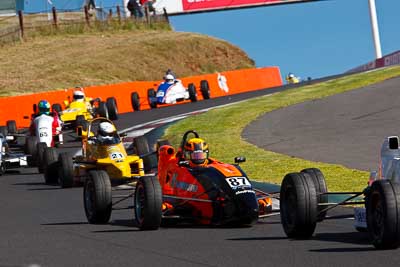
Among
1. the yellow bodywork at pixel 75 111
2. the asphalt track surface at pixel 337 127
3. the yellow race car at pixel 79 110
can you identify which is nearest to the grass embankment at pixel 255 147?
the asphalt track surface at pixel 337 127

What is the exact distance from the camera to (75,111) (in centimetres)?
3459

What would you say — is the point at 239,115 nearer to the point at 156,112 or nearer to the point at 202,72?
the point at 156,112

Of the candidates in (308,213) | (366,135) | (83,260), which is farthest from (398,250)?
(366,135)

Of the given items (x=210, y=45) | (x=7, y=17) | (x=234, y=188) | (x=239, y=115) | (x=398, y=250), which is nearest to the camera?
(x=398, y=250)

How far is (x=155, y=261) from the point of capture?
34.2ft

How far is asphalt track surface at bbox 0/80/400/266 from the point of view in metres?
10.2

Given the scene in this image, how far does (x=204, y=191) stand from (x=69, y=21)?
5597 centimetres

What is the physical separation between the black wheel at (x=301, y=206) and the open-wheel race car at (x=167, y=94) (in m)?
30.7

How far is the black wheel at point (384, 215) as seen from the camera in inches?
397

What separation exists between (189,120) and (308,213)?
22284 mm

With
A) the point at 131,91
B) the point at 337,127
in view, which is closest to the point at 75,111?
the point at 131,91

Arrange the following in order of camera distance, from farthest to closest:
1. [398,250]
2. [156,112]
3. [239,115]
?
1. [156,112]
2. [239,115]
3. [398,250]

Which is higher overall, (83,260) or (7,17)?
(7,17)

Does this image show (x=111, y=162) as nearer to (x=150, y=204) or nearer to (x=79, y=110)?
(x=150, y=204)
